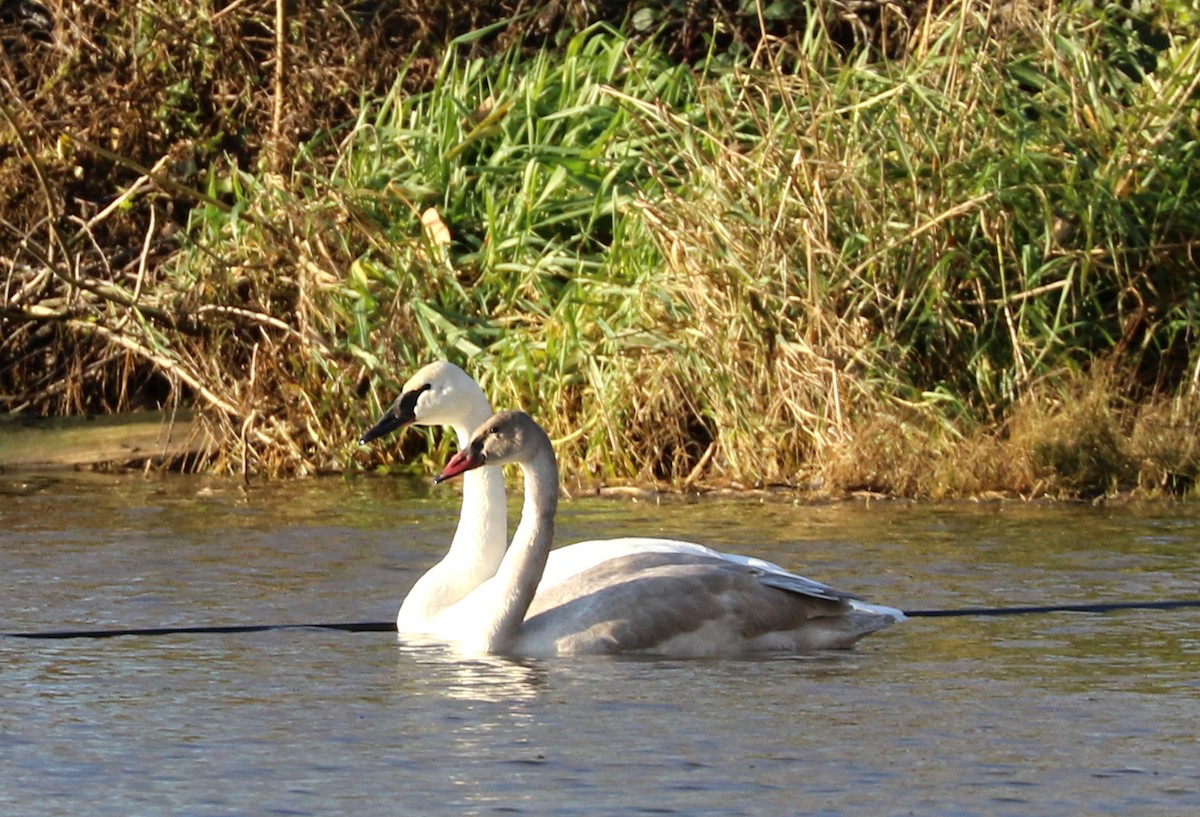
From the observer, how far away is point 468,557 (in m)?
7.72

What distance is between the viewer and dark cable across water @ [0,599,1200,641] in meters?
7.50

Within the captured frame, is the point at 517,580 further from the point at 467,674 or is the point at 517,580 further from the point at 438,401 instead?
the point at 438,401

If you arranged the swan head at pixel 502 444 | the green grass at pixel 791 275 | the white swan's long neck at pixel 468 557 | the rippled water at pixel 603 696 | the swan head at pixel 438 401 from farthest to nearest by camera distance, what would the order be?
1. the green grass at pixel 791 275
2. the swan head at pixel 438 401
3. the white swan's long neck at pixel 468 557
4. the swan head at pixel 502 444
5. the rippled water at pixel 603 696

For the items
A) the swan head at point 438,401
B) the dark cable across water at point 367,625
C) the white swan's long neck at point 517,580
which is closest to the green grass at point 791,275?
the dark cable across water at point 367,625

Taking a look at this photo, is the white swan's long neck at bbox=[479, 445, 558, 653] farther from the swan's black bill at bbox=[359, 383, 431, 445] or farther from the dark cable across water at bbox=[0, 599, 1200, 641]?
the swan's black bill at bbox=[359, 383, 431, 445]

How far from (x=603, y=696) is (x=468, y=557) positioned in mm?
1501

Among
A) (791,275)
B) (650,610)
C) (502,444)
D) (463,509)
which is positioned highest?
A: (791,275)

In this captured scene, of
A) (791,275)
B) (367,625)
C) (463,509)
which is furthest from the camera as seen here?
(791,275)

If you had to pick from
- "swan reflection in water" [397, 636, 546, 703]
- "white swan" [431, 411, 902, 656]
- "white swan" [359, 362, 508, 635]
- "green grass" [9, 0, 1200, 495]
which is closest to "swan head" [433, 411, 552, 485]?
"white swan" [431, 411, 902, 656]

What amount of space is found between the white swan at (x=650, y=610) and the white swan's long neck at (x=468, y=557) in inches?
9.8

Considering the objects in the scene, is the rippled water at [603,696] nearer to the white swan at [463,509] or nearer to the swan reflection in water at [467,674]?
the swan reflection in water at [467,674]

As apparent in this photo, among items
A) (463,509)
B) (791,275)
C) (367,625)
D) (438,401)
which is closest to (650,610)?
(463,509)

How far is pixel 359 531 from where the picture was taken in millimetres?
10211

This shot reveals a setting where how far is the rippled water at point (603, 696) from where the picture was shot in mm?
5141
